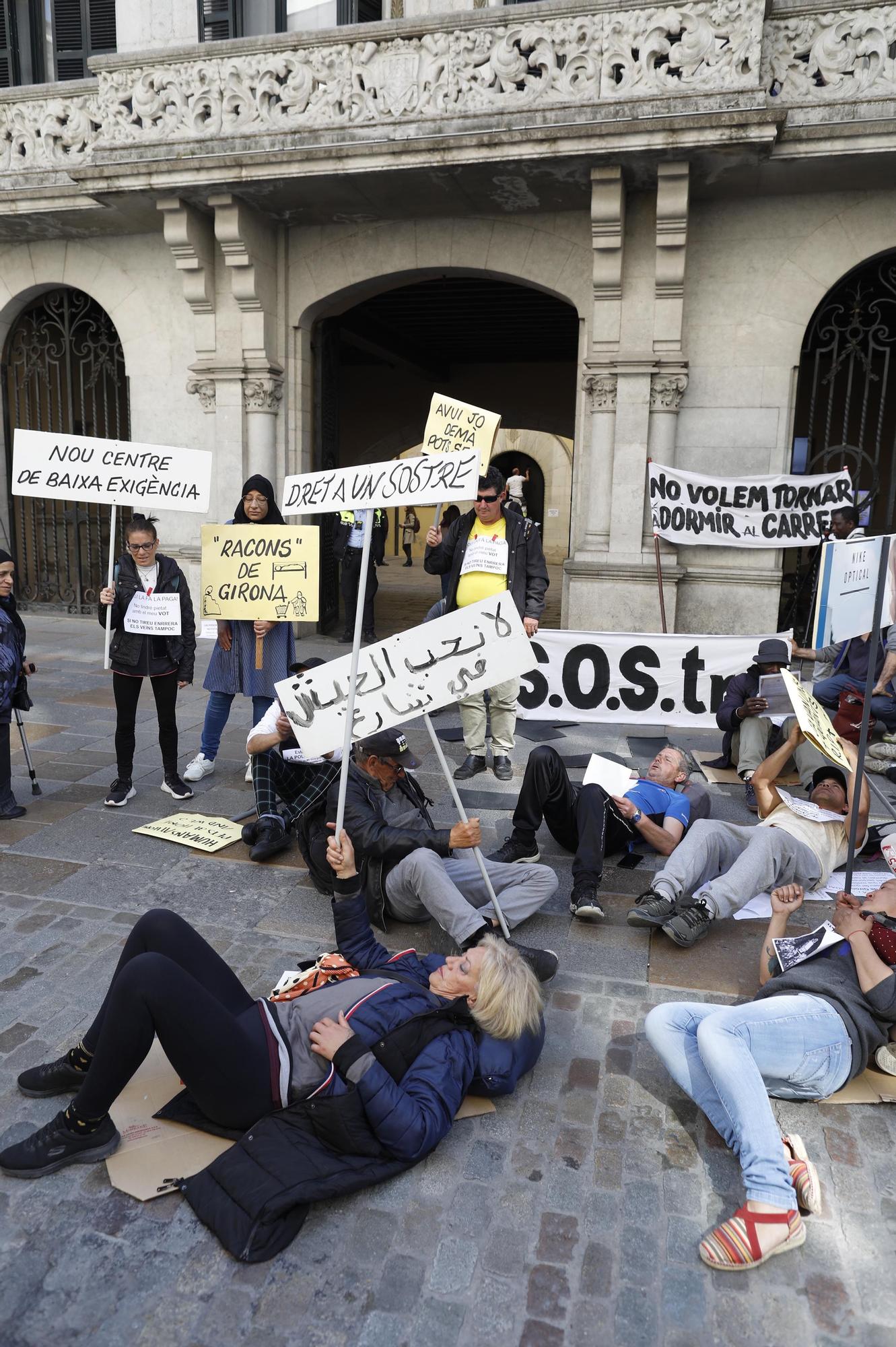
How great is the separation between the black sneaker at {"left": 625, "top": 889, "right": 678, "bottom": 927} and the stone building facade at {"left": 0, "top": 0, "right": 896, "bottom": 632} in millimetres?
6493

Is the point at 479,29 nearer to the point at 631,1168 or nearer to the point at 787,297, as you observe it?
the point at 787,297

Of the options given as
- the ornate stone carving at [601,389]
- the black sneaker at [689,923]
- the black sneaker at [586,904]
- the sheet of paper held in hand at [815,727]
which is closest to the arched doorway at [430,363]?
the ornate stone carving at [601,389]

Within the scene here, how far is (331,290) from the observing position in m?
11.5

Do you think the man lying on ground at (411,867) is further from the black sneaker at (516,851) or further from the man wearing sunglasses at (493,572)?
the man wearing sunglasses at (493,572)

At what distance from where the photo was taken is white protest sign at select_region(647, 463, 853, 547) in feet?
32.9

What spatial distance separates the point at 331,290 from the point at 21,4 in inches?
232

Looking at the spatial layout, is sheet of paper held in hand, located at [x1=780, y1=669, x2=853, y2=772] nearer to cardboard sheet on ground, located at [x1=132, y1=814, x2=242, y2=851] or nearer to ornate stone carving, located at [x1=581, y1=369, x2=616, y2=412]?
cardboard sheet on ground, located at [x1=132, y1=814, x2=242, y2=851]

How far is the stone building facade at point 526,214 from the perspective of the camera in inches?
360

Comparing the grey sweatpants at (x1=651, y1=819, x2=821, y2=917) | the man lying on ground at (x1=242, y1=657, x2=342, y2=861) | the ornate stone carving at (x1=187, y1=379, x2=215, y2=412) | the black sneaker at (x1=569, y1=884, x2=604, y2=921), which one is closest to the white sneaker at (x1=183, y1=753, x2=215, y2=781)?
the man lying on ground at (x1=242, y1=657, x2=342, y2=861)

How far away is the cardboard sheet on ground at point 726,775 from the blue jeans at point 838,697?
82 cm

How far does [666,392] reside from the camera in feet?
34.0

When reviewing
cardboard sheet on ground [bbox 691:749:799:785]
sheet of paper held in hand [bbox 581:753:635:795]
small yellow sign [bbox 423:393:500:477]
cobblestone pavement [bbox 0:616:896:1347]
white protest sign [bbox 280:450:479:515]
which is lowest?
cobblestone pavement [bbox 0:616:896:1347]

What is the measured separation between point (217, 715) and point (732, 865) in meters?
3.60

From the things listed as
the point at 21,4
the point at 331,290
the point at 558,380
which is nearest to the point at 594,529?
→ the point at 331,290
